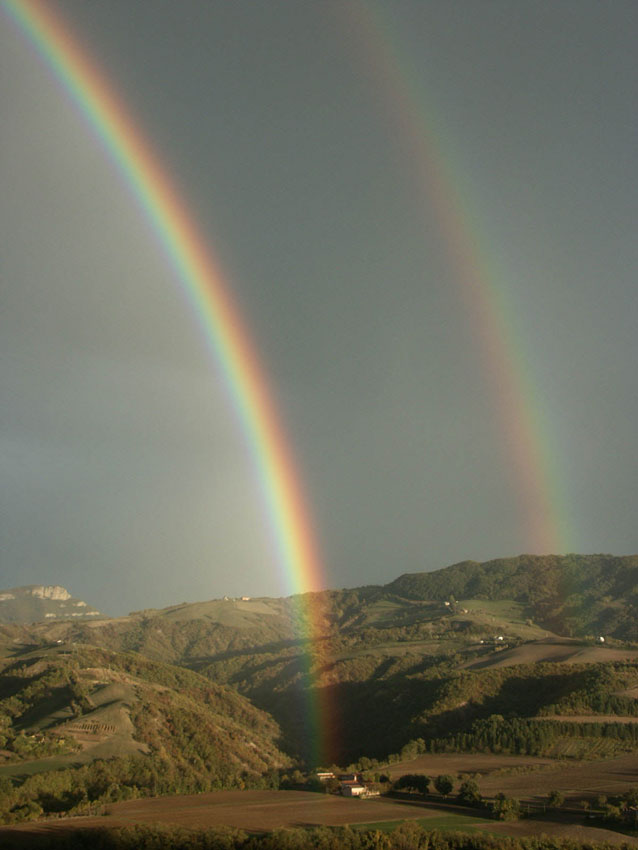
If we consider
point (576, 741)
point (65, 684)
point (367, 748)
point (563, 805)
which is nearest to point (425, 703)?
point (367, 748)

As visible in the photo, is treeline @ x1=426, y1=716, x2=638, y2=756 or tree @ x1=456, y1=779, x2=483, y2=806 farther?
treeline @ x1=426, y1=716, x2=638, y2=756

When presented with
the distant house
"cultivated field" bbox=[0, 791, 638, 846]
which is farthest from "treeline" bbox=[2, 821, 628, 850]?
the distant house

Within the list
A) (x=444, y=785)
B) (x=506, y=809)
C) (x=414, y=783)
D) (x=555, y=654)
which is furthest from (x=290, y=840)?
(x=555, y=654)

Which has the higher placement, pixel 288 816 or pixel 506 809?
pixel 506 809

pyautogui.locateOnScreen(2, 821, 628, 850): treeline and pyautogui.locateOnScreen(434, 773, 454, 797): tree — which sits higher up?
pyautogui.locateOnScreen(2, 821, 628, 850): treeline

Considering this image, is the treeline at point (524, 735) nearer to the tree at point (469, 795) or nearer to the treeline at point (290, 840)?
the tree at point (469, 795)

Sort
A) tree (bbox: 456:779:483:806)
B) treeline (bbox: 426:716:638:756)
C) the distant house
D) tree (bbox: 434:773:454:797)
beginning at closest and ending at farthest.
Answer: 1. tree (bbox: 456:779:483:806)
2. tree (bbox: 434:773:454:797)
3. the distant house
4. treeline (bbox: 426:716:638:756)

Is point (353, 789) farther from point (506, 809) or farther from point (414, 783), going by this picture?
point (506, 809)

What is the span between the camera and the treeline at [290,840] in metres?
52.3

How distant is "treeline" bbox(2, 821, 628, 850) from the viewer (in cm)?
5231

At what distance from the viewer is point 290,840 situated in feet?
173

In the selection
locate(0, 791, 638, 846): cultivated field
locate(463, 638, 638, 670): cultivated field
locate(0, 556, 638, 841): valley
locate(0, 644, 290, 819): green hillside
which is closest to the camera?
locate(0, 791, 638, 846): cultivated field

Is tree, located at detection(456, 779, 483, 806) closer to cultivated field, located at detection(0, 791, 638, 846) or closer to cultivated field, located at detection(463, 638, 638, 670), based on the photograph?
cultivated field, located at detection(0, 791, 638, 846)

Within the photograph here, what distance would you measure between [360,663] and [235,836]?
138m
